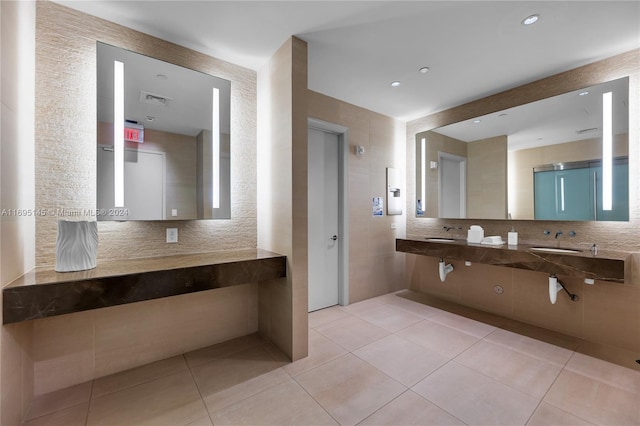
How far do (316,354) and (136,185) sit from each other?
2.06 m

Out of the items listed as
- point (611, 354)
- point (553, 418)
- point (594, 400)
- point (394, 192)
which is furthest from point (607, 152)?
point (553, 418)

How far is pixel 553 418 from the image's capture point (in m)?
1.68

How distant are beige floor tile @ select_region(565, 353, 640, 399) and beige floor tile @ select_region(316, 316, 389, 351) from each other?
154 cm

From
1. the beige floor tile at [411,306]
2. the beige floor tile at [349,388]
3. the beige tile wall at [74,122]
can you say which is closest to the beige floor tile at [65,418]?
the beige tile wall at [74,122]

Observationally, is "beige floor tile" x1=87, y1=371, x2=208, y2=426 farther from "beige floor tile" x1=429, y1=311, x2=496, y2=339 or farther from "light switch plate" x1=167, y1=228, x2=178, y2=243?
"beige floor tile" x1=429, y1=311, x2=496, y2=339

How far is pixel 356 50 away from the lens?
249 cm

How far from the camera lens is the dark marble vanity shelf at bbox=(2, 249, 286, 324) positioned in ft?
4.89

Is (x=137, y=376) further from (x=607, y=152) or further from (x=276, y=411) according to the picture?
(x=607, y=152)

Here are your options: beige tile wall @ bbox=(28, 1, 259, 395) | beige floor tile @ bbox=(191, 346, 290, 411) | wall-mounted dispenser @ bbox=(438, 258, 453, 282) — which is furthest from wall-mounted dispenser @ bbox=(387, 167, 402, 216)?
beige floor tile @ bbox=(191, 346, 290, 411)

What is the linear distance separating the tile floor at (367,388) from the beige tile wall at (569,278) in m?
0.44

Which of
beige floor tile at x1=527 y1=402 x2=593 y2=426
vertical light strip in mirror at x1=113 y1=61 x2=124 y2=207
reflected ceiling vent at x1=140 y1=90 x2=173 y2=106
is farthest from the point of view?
reflected ceiling vent at x1=140 y1=90 x2=173 y2=106

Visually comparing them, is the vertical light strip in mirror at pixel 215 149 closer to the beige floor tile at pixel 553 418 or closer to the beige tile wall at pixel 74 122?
the beige tile wall at pixel 74 122

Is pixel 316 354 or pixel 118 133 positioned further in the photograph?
pixel 316 354

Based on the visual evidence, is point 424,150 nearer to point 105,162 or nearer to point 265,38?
point 265,38
